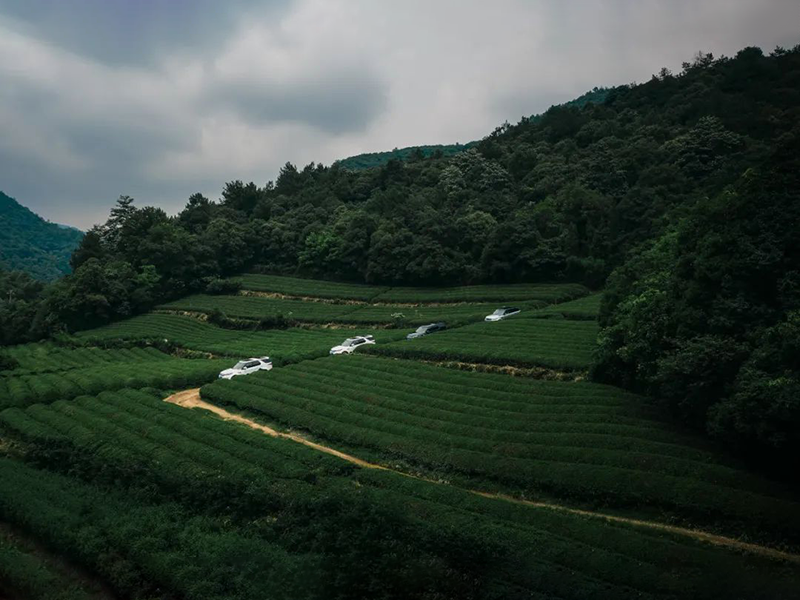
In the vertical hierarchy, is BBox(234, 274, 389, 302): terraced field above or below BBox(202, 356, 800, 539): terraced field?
above

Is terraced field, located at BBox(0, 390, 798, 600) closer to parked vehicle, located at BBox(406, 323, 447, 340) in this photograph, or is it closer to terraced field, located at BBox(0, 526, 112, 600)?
terraced field, located at BBox(0, 526, 112, 600)

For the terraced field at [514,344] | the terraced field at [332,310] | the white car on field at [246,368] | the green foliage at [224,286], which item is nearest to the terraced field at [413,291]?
the green foliage at [224,286]

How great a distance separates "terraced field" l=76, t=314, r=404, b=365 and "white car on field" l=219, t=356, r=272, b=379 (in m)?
1.23

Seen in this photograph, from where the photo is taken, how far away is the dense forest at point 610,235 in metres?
17.4

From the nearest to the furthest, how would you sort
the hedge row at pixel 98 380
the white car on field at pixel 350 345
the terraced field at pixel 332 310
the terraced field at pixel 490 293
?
the hedge row at pixel 98 380 → the white car on field at pixel 350 345 → the terraced field at pixel 332 310 → the terraced field at pixel 490 293

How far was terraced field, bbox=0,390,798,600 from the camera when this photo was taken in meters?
11.5

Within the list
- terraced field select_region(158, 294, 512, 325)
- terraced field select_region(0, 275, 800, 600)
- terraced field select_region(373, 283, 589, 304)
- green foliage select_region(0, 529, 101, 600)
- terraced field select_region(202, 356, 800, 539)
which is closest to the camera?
terraced field select_region(0, 275, 800, 600)

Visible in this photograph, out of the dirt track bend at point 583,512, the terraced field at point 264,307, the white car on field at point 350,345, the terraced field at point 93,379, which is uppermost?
the terraced field at point 264,307

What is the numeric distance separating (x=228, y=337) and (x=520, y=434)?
36.3 m

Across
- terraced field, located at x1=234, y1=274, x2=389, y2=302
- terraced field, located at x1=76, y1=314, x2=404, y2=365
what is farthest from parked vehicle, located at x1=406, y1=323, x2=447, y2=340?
terraced field, located at x1=234, y1=274, x2=389, y2=302

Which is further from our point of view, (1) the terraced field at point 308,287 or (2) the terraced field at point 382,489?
(1) the terraced field at point 308,287

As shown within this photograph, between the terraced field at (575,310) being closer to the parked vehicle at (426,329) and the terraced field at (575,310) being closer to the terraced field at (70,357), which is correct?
the parked vehicle at (426,329)

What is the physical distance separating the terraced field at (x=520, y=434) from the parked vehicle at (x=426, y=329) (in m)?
9.86

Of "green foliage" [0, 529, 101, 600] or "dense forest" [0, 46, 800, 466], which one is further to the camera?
"dense forest" [0, 46, 800, 466]
